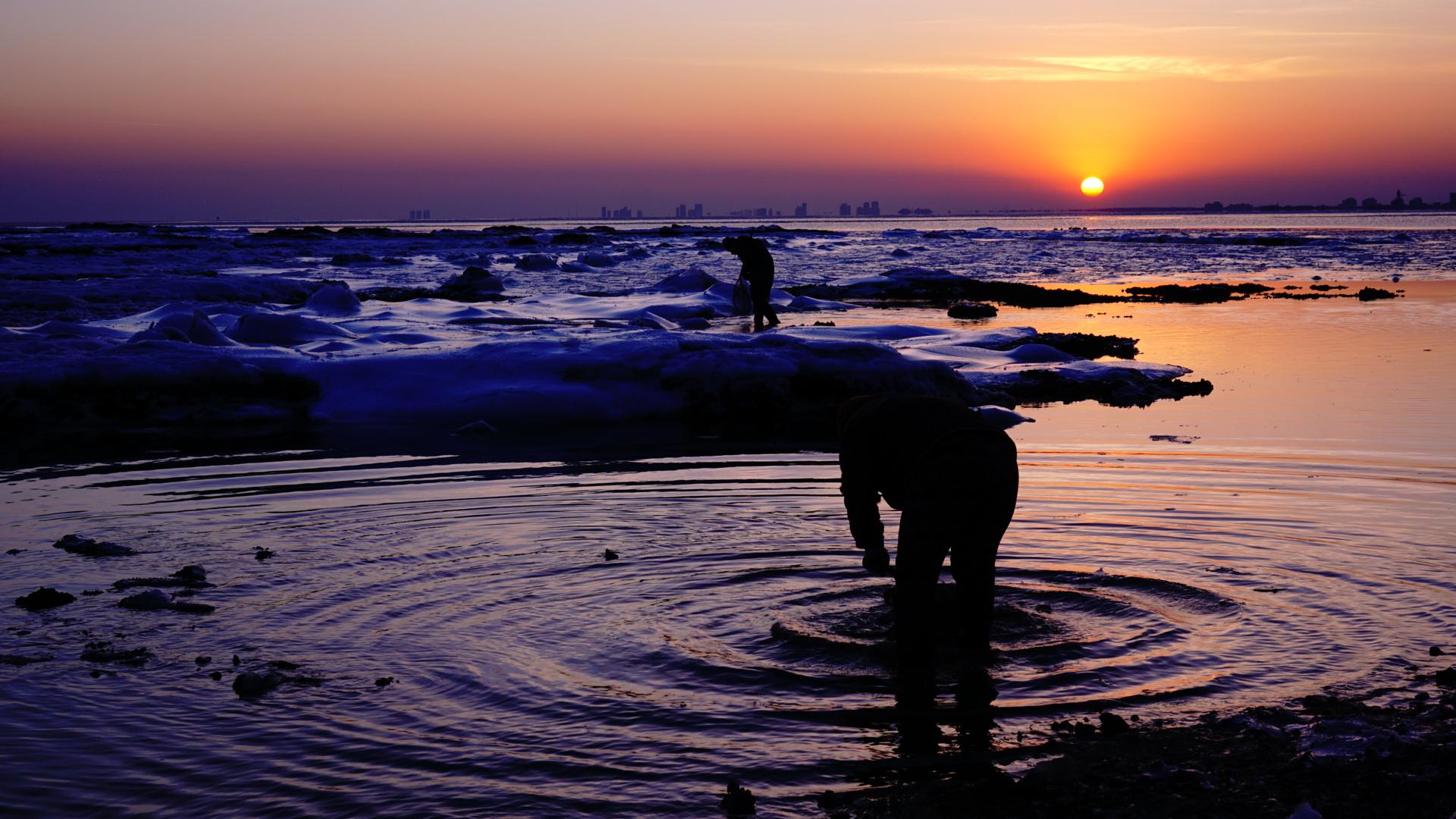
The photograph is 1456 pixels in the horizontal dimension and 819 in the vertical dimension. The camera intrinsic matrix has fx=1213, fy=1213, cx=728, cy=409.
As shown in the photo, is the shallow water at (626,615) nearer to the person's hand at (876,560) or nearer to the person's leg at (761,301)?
the person's hand at (876,560)

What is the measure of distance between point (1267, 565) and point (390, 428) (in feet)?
33.8

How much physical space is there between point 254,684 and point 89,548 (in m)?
3.53

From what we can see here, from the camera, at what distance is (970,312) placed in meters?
30.5

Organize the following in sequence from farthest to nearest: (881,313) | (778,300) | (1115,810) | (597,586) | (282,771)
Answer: (778,300) → (881,313) → (597,586) → (282,771) → (1115,810)

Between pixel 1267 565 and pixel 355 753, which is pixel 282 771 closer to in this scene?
pixel 355 753

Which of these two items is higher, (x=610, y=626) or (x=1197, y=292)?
(x=1197, y=292)

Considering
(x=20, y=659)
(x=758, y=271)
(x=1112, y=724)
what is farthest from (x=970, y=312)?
(x=20, y=659)

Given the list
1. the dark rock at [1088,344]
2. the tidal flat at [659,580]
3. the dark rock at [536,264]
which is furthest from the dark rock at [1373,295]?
the dark rock at [536,264]

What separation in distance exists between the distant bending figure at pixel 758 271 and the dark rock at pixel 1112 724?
19.6m

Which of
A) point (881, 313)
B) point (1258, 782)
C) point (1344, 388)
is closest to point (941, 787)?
point (1258, 782)

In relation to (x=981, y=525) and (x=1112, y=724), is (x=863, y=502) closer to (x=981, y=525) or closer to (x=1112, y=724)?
(x=981, y=525)

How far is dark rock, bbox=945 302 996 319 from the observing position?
30.0 m

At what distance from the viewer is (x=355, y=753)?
5449 mm

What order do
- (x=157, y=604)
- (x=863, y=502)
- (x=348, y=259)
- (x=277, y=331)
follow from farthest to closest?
(x=348, y=259) < (x=277, y=331) < (x=157, y=604) < (x=863, y=502)
